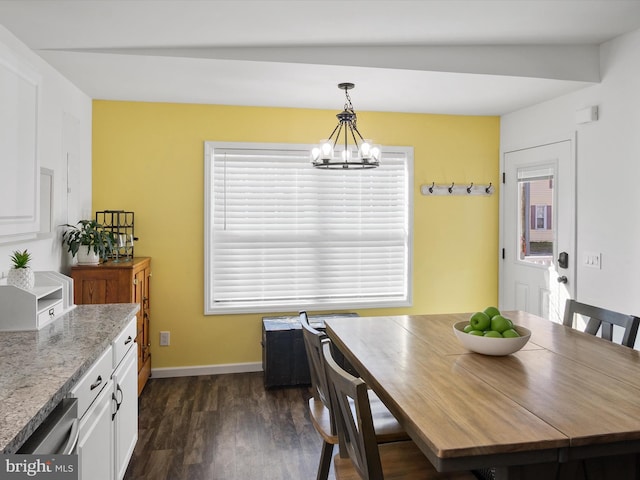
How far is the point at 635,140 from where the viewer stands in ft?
9.93

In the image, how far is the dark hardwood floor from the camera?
2.57m

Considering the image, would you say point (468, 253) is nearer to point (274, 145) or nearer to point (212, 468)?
point (274, 145)

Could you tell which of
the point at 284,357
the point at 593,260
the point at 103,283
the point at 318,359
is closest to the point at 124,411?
the point at 318,359

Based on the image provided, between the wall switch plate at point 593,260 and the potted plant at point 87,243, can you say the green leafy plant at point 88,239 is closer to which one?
the potted plant at point 87,243

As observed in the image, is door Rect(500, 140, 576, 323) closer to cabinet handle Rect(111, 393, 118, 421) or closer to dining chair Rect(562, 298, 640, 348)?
dining chair Rect(562, 298, 640, 348)

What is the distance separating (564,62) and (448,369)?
2570 millimetres

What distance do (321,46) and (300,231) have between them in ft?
5.64

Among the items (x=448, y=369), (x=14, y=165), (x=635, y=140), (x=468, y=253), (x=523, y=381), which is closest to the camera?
(x=523, y=381)

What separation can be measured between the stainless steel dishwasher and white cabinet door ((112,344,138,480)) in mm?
607

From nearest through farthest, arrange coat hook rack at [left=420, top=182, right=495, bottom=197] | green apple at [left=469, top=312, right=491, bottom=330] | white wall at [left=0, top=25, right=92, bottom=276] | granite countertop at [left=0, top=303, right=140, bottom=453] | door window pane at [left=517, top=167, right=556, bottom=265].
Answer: granite countertop at [left=0, top=303, right=140, bottom=453]
green apple at [left=469, top=312, right=491, bottom=330]
white wall at [left=0, top=25, right=92, bottom=276]
door window pane at [left=517, top=167, right=556, bottom=265]
coat hook rack at [left=420, top=182, right=495, bottom=197]

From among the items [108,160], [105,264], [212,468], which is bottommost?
[212,468]

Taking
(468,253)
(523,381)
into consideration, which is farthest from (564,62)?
(523,381)

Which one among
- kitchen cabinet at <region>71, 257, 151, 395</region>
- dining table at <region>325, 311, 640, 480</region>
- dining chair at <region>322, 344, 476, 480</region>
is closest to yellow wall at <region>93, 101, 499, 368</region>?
kitchen cabinet at <region>71, 257, 151, 395</region>

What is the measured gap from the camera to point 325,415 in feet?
6.90
